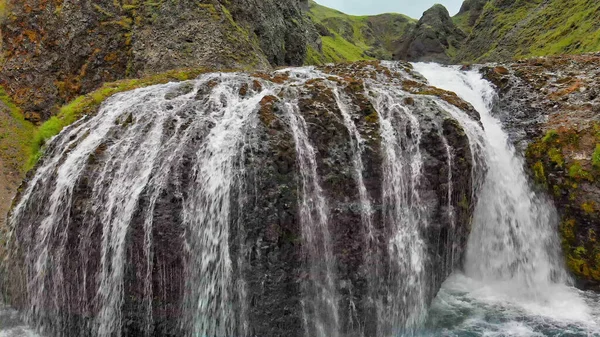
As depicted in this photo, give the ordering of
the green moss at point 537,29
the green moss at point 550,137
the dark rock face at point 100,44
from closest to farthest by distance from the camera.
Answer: the green moss at point 550,137
the dark rock face at point 100,44
the green moss at point 537,29

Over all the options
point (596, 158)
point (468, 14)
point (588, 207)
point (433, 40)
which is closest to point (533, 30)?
point (433, 40)

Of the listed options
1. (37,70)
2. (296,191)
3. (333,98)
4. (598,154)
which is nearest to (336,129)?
(333,98)

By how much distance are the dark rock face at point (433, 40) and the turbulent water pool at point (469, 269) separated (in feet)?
198

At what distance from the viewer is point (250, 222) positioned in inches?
354

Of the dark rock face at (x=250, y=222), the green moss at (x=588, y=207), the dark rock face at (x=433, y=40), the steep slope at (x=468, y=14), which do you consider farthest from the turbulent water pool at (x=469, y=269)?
the steep slope at (x=468, y=14)

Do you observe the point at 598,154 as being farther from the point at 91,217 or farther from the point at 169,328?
the point at 91,217

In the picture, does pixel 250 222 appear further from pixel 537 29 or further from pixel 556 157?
pixel 537 29

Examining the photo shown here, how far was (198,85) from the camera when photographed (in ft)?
42.2

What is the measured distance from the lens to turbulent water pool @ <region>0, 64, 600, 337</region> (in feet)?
29.4

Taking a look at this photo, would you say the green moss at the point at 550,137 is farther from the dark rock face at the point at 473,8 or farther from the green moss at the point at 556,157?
the dark rock face at the point at 473,8

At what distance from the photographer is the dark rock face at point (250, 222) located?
8.82m

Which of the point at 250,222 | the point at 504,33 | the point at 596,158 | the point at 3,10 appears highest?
the point at 504,33

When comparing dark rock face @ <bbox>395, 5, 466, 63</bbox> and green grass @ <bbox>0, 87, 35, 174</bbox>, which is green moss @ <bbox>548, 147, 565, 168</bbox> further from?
dark rock face @ <bbox>395, 5, 466, 63</bbox>

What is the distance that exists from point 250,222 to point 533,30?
153ft
